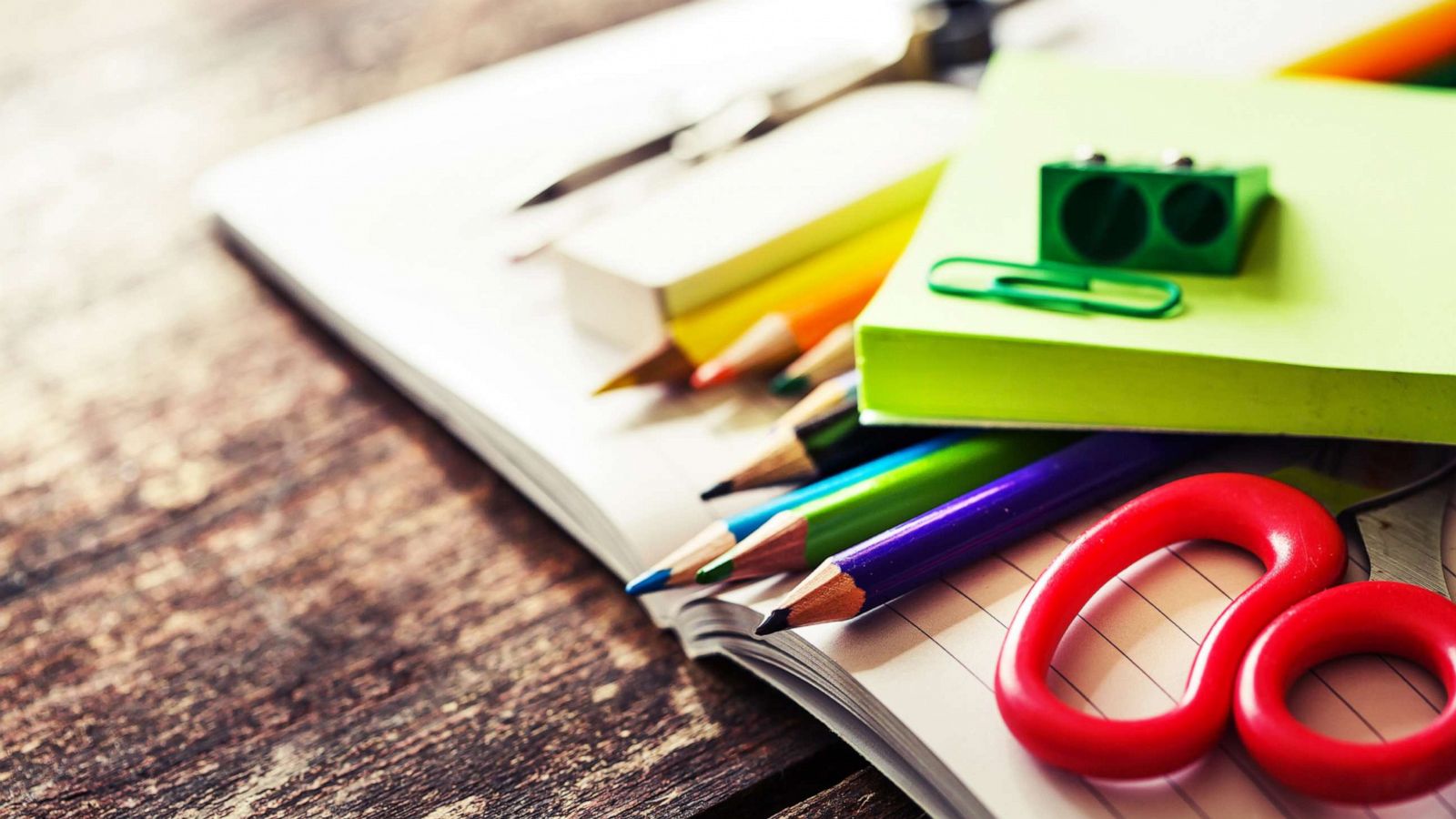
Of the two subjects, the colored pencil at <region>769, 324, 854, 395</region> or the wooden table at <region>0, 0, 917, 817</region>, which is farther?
the colored pencil at <region>769, 324, 854, 395</region>

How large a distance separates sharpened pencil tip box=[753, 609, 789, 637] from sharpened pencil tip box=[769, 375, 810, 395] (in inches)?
6.7

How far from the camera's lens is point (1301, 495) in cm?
46

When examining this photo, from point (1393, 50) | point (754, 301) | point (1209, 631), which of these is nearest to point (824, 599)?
point (1209, 631)

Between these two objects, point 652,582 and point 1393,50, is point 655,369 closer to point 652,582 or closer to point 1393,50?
point 652,582

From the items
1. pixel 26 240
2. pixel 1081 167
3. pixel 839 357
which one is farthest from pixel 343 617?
pixel 26 240

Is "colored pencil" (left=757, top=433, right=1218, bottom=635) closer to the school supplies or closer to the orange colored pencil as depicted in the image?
the school supplies

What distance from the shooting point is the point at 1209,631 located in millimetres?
419

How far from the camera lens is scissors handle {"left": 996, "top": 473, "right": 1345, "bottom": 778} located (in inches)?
15.1

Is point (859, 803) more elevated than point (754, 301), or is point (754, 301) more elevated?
point (754, 301)

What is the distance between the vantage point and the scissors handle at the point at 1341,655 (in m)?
0.36

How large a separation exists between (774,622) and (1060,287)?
0.66 ft

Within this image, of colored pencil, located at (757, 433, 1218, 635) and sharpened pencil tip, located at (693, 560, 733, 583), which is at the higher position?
sharpened pencil tip, located at (693, 560, 733, 583)

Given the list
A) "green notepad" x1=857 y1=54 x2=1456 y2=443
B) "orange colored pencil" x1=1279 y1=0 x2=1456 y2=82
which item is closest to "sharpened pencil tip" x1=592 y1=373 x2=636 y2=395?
"green notepad" x1=857 y1=54 x2=1456 y2=443

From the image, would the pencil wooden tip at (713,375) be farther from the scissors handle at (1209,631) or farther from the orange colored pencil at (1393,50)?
the orange colored pencil at (1393,50)
